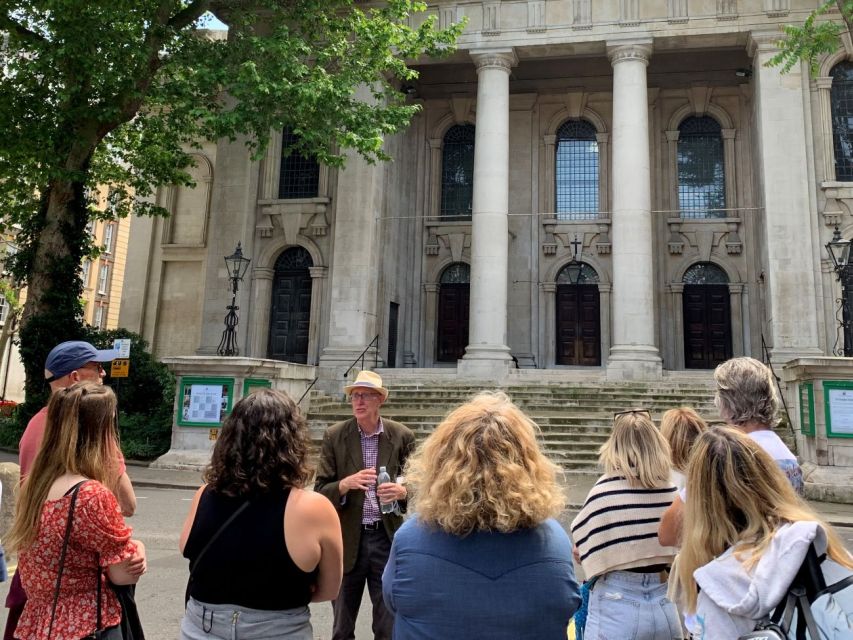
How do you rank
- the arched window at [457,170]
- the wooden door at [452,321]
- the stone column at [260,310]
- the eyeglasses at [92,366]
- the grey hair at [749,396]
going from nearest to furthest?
the grey hair at [749,396], the eyeglasses at [92,366], the stone column at [260,310], the wooden door at [452,321], the arched window at [457,170]

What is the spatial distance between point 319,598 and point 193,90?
55.0ft

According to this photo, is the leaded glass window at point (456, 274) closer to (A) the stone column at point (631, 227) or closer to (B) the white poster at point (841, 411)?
(A) the stone column at point (631, 227)

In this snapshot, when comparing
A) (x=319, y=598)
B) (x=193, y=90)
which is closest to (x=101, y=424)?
(x=319, y=598)

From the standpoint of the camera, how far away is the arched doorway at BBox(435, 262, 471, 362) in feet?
77.7

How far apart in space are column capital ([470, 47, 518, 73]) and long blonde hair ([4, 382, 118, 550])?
1932 centimetres

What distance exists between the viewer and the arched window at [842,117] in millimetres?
19578

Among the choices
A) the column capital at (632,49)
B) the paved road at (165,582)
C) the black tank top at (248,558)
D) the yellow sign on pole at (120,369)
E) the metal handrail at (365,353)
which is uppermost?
the column capital at (632,49)

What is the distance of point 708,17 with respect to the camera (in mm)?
19328

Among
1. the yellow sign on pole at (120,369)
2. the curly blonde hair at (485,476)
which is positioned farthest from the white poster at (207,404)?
the curly blonde hair at (485,476)

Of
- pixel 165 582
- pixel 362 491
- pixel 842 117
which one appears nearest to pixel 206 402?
pixel 165 582

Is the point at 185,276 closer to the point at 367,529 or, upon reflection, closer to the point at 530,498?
the point at 367,529

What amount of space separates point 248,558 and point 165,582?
15.1 feet

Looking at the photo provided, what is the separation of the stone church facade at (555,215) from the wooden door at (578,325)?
54 millimetres

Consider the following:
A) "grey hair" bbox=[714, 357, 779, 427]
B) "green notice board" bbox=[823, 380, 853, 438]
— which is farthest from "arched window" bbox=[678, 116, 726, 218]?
"grey hair" bbox=[714, 357, 779, 427]
